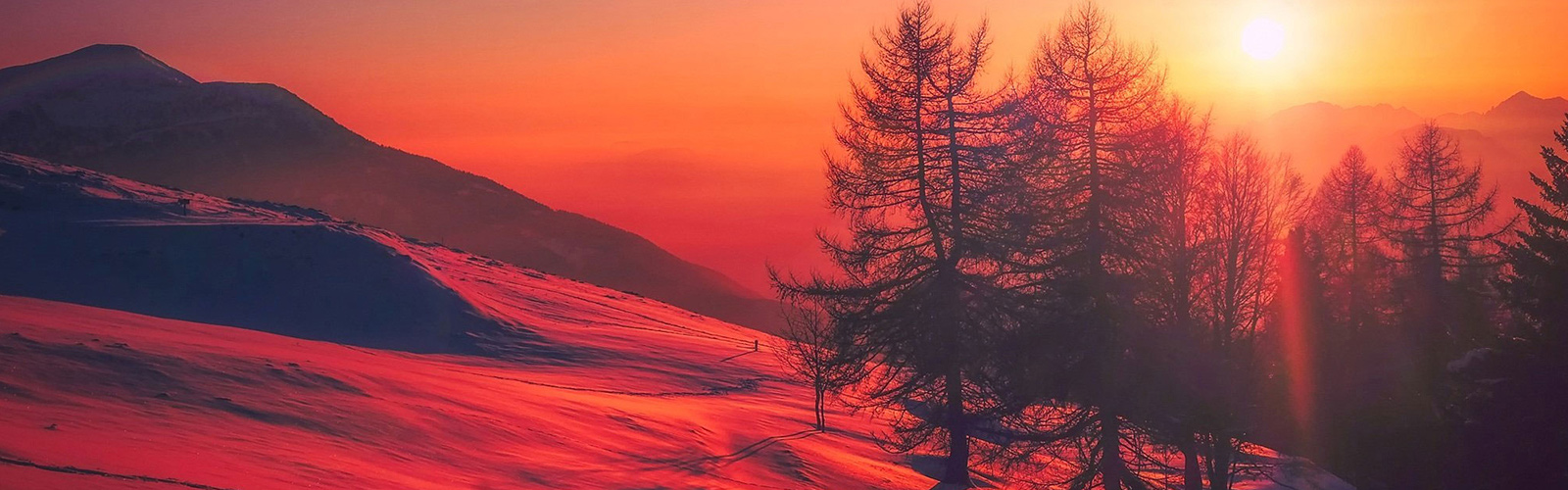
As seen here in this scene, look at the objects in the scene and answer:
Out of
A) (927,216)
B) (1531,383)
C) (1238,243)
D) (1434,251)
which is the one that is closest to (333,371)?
(927,216)

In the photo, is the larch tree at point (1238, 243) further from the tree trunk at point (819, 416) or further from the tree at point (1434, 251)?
the tree at point (1434, 251)

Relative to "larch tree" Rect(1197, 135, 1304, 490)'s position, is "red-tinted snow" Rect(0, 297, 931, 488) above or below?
below

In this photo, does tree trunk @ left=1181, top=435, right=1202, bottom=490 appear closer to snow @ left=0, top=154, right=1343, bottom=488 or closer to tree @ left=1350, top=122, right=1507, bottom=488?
snow @ left=0, top=154, right=1343, bottom=488

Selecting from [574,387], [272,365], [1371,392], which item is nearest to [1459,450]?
[1371,392]

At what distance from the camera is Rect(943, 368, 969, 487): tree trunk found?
23.9 m

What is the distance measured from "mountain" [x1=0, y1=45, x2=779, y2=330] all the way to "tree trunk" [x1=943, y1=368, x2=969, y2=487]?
7537 cm

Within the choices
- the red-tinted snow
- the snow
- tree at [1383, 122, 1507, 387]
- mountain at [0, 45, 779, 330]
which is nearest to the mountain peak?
mountain at [0, 45, 779, 330]

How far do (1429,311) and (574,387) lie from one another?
32354mm

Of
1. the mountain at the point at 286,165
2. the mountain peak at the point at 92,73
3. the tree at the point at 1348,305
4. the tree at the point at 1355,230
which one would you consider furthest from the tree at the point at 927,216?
the mountain peak at the point at 92,73

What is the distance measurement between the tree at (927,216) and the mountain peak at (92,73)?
125 meters

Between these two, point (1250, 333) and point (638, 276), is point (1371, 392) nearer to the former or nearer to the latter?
point (1250, 333)

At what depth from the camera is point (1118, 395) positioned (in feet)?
66.3

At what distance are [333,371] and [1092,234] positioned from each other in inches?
610

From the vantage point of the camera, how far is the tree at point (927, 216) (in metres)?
23.0
